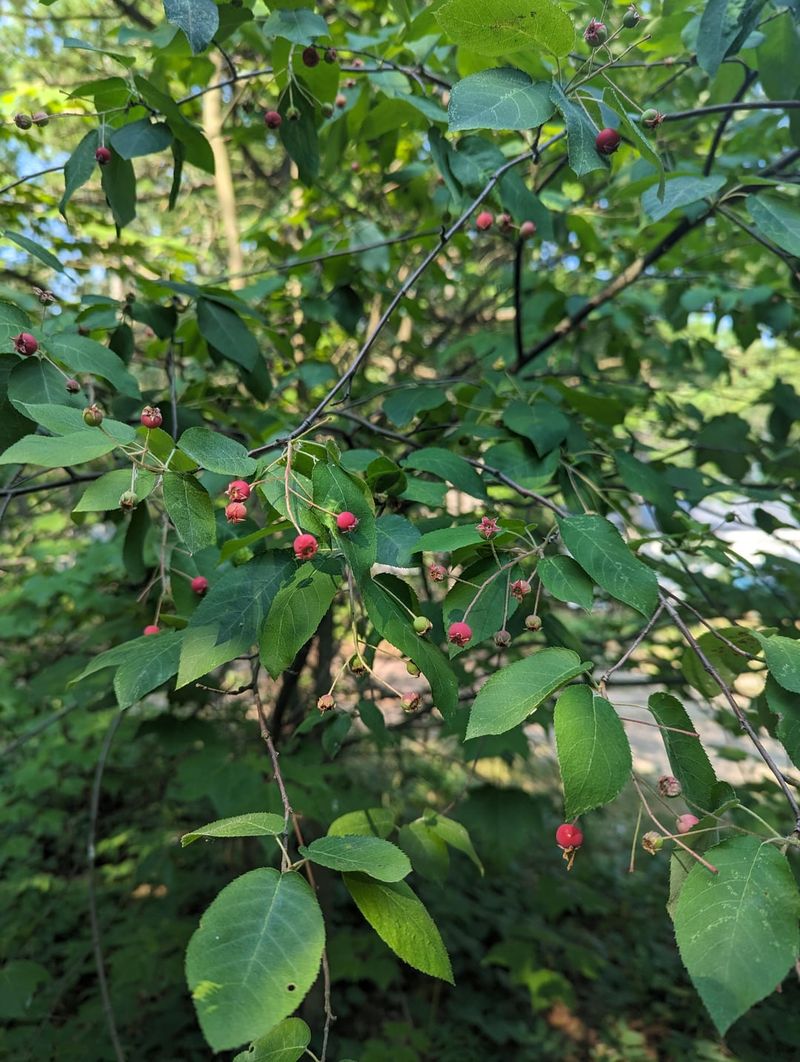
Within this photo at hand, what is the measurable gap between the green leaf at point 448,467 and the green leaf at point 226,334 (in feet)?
1.80

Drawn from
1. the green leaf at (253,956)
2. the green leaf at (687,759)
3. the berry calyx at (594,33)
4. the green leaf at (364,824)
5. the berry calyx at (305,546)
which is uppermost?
the berry calyx at (594,33)

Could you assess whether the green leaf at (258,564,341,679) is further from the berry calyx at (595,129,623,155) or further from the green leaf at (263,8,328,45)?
the green leaf at (263,8,328,45)

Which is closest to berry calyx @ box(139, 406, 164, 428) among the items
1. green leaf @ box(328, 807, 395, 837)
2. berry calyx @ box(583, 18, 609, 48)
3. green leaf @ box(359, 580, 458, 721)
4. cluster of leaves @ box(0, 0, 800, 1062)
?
cluster of leaves @ box(0, 0, 800, 1062)

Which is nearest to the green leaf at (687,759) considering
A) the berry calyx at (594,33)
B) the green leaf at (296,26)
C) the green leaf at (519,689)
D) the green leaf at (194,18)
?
the green leaf at (519,689)

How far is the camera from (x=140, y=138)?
1360mm

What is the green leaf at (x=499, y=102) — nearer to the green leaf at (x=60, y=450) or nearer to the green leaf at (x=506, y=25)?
the green leaf at (x=506, y=25)

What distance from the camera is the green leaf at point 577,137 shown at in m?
0.93

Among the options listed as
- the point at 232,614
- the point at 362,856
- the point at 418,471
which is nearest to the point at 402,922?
the point at 362,856

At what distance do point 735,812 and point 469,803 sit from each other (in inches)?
33.7

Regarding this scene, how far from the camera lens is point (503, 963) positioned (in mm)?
3484

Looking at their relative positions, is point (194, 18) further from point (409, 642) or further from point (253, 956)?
point (253, 956)

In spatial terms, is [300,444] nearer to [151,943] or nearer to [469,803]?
[469,803]

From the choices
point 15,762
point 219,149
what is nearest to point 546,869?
point 15,762

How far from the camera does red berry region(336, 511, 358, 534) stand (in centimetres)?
85
